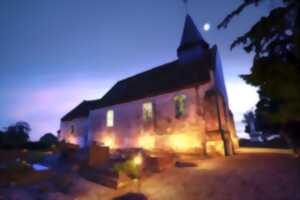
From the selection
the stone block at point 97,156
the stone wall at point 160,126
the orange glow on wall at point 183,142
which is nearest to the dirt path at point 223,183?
the stone block at point 97,156

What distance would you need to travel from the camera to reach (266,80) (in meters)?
4.15

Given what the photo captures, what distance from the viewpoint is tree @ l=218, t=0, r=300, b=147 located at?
3553 mm

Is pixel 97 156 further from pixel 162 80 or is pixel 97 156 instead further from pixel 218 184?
pixel 162 80

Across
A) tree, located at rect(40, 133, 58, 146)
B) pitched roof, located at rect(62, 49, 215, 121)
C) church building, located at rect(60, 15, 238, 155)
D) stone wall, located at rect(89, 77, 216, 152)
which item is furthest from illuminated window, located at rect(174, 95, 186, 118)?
tree, located at rect(40, 133, 58, 146)

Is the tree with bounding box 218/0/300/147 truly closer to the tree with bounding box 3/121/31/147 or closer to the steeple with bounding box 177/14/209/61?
the steeple with bounding box 177/14/209/61

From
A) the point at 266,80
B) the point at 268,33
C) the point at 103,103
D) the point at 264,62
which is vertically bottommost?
the point at 266,80

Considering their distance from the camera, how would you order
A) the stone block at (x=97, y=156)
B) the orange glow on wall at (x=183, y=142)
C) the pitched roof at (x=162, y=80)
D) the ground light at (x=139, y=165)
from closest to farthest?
the ground light at (x=139, y=165), the stone block at (x=97, y=156), the orange glow on wall at (x=183, y=142), the pitched roof at (x=162, y=80)

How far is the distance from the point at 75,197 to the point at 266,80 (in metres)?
8.58

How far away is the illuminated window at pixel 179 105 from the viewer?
1590 centimetres

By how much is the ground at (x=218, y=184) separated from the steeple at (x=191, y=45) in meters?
12.7

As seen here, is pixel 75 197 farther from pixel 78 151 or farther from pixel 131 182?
pixel 78 151

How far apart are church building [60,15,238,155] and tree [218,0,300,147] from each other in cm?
974

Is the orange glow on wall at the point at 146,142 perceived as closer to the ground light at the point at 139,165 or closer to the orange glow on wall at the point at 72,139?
the ground light at the point at 139,165

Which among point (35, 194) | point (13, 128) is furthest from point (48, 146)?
point (35, 194)
